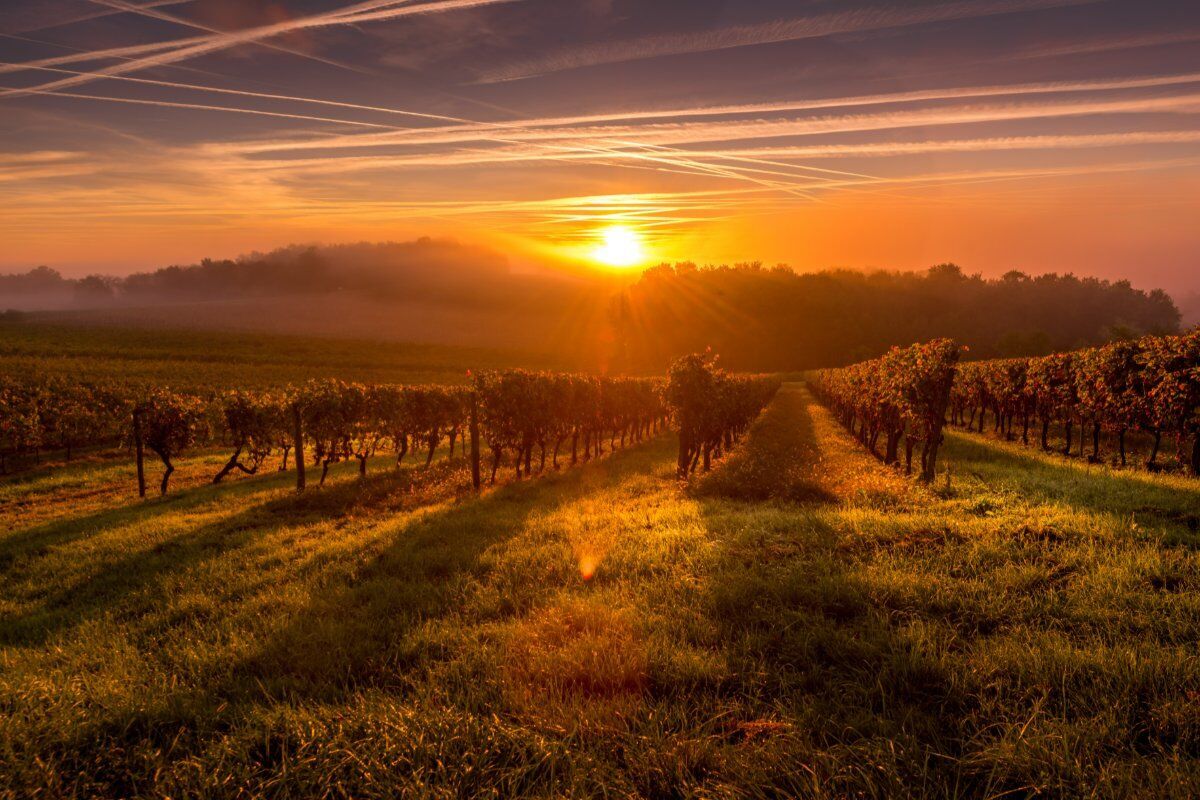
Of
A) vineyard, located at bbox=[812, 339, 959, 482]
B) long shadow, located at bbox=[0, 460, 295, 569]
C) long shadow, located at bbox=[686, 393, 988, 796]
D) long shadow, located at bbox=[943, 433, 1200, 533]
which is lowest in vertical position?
long shadow, located at bbox=[0, 460, 295, 569]

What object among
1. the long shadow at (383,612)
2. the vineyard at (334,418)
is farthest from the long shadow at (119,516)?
the long shadow at (383,612)

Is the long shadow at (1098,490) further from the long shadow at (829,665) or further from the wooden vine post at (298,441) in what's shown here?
the wooden vine post at (298,441)

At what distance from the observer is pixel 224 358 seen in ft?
265

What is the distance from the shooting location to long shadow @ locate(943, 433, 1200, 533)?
8.21 m

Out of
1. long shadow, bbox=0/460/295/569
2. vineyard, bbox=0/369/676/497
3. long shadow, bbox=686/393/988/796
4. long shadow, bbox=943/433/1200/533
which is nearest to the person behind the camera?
long shadow, bbox=686/393/988/796

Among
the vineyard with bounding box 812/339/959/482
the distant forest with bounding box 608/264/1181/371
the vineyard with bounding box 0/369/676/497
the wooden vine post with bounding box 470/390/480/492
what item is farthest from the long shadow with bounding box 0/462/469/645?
the distant forest with bounding box 608/264/1181/371

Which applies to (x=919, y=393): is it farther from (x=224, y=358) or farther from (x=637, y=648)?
(x=224, y=358)

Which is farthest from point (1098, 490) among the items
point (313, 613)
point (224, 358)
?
point (224, 358)

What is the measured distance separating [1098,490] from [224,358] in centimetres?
9971

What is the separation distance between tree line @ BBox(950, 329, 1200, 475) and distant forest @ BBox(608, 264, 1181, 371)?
8984cm

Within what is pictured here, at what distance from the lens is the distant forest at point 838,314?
122875 millimetres

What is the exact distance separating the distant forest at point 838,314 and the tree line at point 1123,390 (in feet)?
295

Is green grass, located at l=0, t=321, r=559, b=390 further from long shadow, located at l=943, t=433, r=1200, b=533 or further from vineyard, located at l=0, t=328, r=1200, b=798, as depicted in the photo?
long shadow, located at l=943, t=433, r=1200, b=533

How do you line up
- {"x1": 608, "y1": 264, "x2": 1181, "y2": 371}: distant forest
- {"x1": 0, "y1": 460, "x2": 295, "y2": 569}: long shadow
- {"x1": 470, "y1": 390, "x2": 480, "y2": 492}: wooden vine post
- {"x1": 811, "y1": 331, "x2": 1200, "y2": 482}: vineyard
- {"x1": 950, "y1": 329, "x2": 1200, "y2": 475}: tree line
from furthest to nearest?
{"x1": 608, "y1": 264, "x2": 1181, "y2": 371}: distant forest
{"x1": 470, "y1": 390, "x2": 480, "y2": 492}: wooden vine post
{"x1": 950, "y1": 329, "x2": 1200, "y2": 475}: tree line
{"x1": 811, "y1": 331, "x2": 1200, "y2": 482}: vineyard
{"x1": 0, "y1": 460, "x2": 295, "y2": 569}: long shadow
